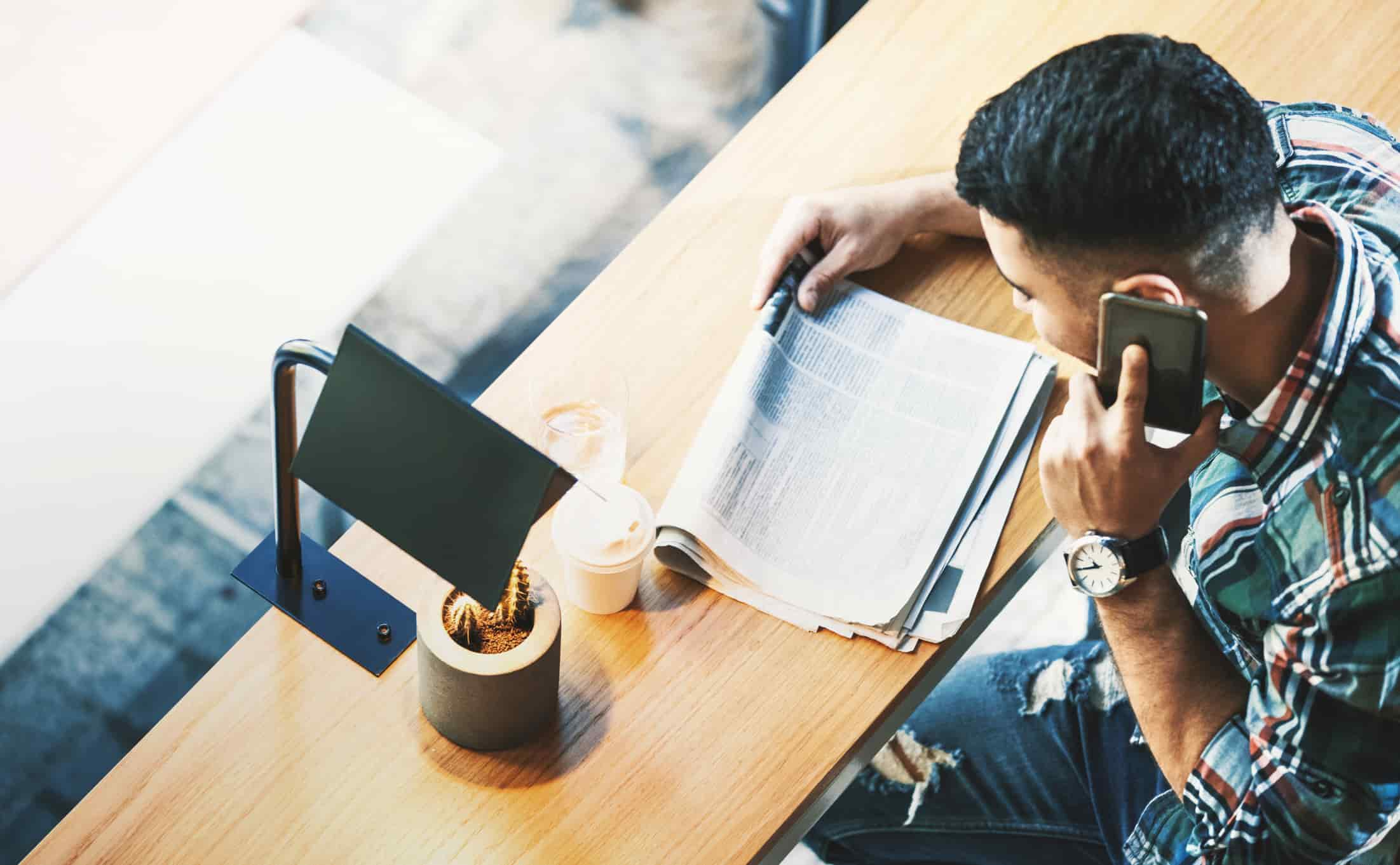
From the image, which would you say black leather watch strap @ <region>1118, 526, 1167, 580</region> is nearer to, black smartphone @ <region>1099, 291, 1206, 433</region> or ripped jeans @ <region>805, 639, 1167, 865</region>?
black smartphone @ <region>1099, 291, 1206, 433</region>

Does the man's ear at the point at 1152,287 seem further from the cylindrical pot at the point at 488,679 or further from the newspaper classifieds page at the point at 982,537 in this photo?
the cylindrical pot at the point at 488,679

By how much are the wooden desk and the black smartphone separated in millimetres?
164

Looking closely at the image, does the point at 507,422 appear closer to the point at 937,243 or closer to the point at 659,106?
the point at 937,243

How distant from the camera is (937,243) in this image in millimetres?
1410

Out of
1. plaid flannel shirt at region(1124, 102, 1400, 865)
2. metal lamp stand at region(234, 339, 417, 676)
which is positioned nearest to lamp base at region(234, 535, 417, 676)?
metal lamp stand at region(234, 339, 417, 676)

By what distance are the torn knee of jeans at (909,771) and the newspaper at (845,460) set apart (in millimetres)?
274

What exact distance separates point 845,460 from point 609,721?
1.06 feet

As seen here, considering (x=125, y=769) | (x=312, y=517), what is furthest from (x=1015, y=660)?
(x=312, y=517)

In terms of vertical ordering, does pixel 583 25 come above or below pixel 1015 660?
below

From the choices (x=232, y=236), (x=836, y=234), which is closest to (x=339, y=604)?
(x=836, y=234)

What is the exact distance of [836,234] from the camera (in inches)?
53.4

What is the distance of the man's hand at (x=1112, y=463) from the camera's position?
1.14 metres

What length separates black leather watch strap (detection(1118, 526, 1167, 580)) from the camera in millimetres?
1186

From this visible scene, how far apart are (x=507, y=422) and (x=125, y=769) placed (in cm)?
43
